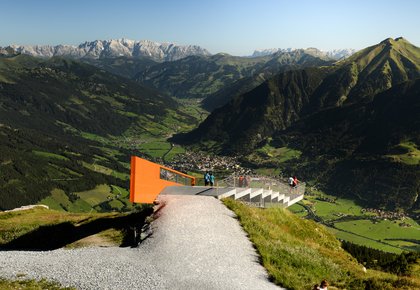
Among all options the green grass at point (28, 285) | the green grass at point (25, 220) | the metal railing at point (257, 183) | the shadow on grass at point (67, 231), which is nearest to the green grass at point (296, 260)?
the metal railing at point (257, 183)

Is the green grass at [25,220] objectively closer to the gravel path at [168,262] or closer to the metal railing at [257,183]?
the gravel path at [168,262]

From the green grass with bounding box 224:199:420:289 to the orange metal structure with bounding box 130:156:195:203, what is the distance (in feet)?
31.0

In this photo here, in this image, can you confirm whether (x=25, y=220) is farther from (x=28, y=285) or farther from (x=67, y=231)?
(x=28, y=285)

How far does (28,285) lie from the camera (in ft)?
84.3

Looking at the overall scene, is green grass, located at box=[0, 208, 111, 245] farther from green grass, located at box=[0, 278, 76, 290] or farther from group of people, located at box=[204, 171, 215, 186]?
green grass, located at box=[0, 278, 76, 290]

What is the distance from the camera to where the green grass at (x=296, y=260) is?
93.2 feet

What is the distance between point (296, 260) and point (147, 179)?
20.9m

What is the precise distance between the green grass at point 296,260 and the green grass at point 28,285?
15.2m

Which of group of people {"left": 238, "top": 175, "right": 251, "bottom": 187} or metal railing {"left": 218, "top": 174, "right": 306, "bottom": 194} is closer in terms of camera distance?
metal railing {"left": 218, "top": 174, "right": 306, "bottom": 194}

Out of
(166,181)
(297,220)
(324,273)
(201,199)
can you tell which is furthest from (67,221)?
(324,273)

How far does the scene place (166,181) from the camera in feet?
164

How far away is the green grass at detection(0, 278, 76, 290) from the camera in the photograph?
2508cm

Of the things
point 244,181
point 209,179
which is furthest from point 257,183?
point 209,179

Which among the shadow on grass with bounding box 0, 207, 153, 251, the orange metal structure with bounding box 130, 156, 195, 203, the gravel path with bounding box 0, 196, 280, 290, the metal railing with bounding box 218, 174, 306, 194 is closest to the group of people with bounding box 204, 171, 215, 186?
the metal railing with bounding box 218, 174, 306, 194
